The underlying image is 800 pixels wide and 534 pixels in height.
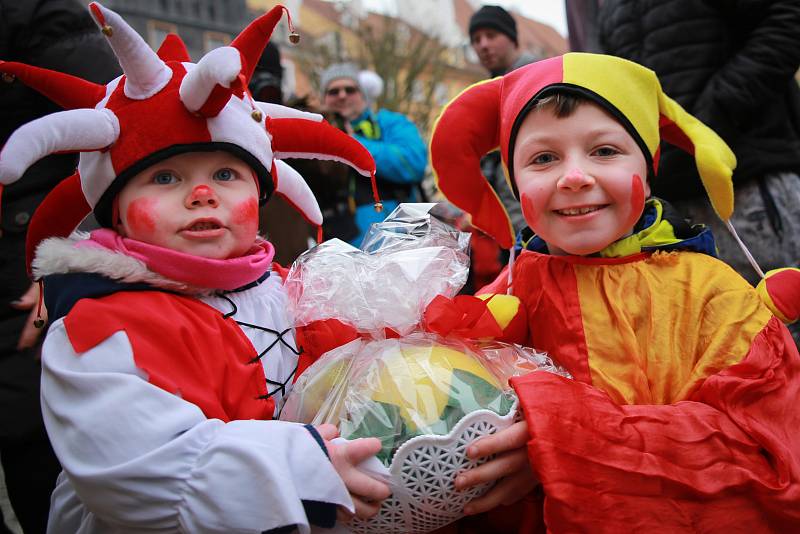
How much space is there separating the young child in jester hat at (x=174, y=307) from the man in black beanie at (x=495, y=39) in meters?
2.56

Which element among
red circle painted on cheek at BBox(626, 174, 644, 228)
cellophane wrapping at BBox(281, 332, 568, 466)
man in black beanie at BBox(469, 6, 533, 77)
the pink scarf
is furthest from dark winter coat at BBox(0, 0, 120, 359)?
man in black beanie at BBox(469, 6, 533, 77)

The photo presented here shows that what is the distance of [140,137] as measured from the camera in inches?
62.0

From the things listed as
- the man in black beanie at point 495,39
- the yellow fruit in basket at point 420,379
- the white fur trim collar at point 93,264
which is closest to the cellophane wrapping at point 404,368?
the yellow fruit in basket at point 420,379

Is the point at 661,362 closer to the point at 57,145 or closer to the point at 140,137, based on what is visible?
the point at 140,137

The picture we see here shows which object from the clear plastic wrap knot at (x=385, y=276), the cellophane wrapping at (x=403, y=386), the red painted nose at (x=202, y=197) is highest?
the red painted nose at (x=202, y=197)

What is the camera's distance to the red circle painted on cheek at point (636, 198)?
65.8 inches

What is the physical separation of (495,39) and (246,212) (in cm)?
296

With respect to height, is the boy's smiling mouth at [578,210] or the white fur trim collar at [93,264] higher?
the boy's smiling mouth at [578,210]

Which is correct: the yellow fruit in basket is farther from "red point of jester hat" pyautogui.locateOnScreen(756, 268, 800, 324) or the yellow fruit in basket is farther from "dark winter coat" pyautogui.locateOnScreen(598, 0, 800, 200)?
"dark winter coat" pyautogui.locateOnScreen(598, 0, 800, 200)

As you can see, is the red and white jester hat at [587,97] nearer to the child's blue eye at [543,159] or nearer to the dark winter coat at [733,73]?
the child's blue eye at [543,159]

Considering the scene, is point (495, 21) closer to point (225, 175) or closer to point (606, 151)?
point (606, 151)

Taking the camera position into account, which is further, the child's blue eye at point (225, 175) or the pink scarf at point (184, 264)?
the child's blue eye at point (225, 175)

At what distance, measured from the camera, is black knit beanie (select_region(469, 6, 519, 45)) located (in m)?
4.16

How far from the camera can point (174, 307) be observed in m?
1.53
